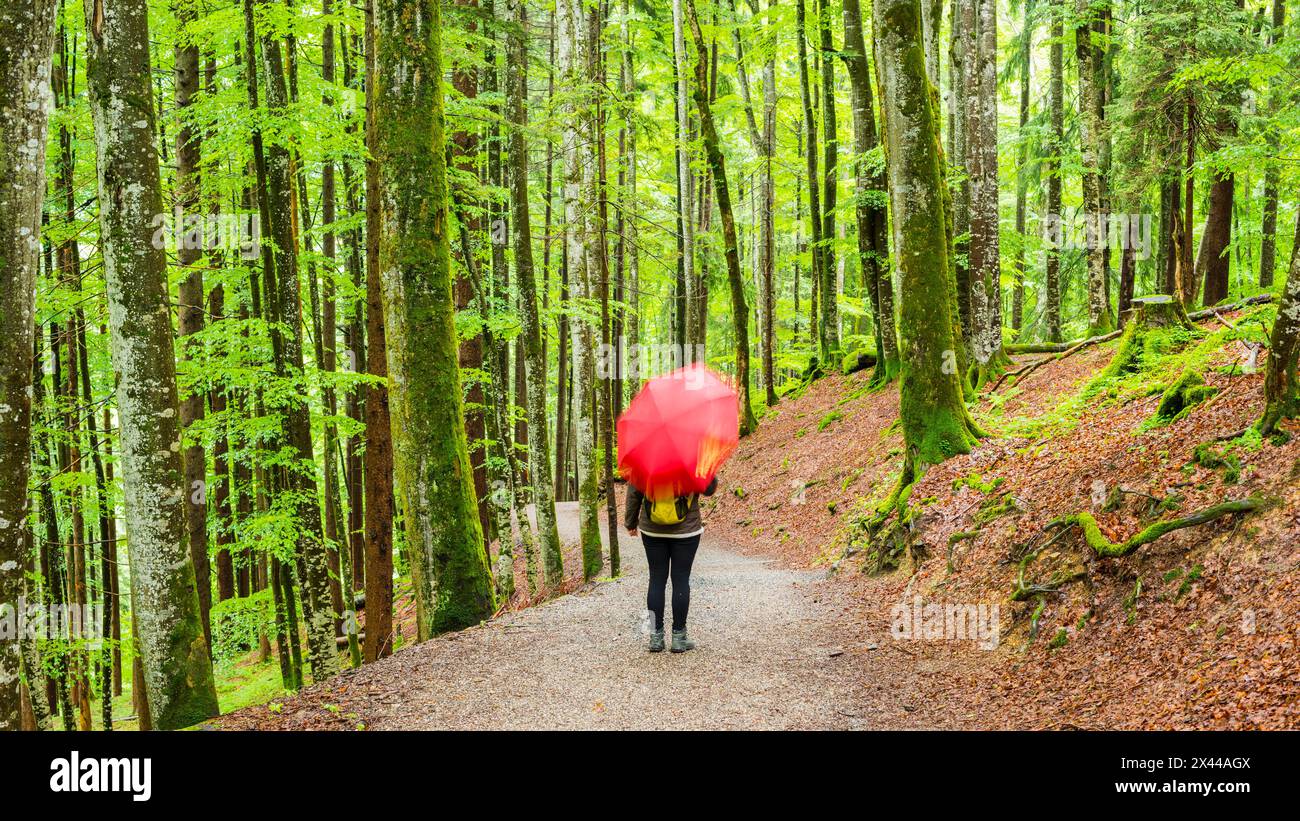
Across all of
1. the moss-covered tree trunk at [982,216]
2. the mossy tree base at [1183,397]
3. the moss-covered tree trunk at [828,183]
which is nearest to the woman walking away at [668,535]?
the mossy tree base at [1183,397]

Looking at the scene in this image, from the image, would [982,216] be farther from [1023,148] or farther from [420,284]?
[420,284]

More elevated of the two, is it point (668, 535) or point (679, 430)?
point (679, 430)

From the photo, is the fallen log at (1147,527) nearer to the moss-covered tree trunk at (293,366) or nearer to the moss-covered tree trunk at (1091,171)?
the moss-covered tree trunk at (293,366)

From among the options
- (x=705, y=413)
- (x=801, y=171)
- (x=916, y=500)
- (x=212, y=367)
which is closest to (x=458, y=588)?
(x=705, y=413)

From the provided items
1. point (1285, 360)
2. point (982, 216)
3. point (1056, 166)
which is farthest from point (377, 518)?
point (1056, 166)

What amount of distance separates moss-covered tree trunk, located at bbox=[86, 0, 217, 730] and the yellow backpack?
4.16 m

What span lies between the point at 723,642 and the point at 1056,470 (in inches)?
149

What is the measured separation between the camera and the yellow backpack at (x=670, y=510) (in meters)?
6.08

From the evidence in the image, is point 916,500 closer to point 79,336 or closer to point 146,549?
point 146,549

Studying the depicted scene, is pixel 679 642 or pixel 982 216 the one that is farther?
pixel 982 216

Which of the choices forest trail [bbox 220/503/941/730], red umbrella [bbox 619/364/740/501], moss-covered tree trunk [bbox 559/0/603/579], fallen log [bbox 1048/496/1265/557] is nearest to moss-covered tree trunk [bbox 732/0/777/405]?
moss-covered tree trunk [bbox 559/0/603/579]

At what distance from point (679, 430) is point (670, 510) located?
0.75 meters

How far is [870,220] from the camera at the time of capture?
54.2 feet
